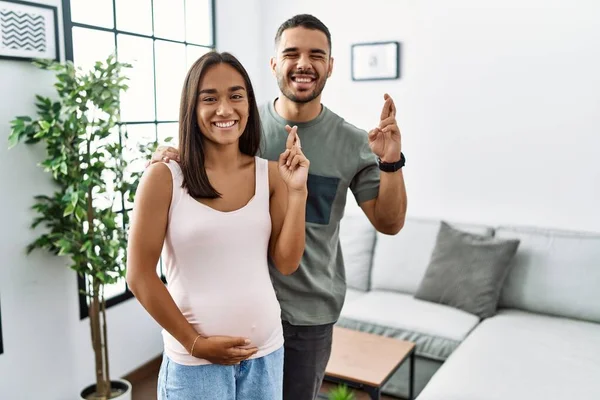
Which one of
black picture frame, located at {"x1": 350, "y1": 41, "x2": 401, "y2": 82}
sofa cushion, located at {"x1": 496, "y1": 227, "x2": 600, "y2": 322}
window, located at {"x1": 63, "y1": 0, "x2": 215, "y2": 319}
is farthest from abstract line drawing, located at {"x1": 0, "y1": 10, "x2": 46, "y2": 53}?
sofa cushion, located at {"x1": 496, "y1": 227, "x2": 600, "y2": 322}

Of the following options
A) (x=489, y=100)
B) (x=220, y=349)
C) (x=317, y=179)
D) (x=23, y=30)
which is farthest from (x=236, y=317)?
(x=489, y=100)

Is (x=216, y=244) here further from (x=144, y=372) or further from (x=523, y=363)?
(x=144, y=372)

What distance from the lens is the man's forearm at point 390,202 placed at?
1527 mm

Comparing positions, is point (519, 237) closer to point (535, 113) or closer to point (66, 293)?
point (535, 113)

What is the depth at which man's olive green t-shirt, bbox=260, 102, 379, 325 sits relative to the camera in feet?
5.05

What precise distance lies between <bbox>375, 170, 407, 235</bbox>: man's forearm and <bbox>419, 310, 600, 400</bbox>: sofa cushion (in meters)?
0.95

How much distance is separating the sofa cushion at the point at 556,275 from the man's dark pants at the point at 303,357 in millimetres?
1889

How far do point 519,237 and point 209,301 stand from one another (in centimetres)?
243

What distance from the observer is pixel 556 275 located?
10.1 ft

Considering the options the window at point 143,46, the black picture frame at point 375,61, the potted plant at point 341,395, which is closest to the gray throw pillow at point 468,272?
the black picture frame at point 375,61

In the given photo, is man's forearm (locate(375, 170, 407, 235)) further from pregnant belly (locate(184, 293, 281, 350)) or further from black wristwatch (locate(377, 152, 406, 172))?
pregnant belly (locate(184, 293, 281, 350))

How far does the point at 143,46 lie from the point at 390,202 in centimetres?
213

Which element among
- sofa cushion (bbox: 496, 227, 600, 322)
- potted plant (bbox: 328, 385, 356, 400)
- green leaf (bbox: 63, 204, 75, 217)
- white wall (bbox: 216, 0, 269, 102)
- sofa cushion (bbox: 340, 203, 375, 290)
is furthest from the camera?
white wall (bbox: 216, 0, 269, 102)

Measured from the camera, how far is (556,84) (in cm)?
322
